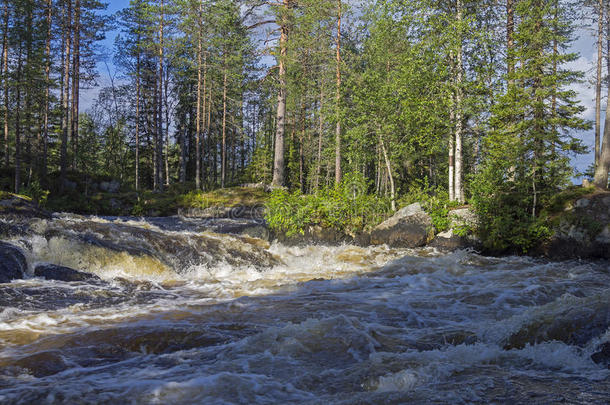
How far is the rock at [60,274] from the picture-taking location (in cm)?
797

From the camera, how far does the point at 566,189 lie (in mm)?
13094

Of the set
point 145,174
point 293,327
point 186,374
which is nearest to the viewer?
point 186,374

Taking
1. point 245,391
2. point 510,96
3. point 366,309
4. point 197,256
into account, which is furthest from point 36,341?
point 510,96

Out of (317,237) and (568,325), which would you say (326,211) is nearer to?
(317,237)

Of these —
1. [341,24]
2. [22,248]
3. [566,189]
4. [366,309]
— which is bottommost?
[366,309]

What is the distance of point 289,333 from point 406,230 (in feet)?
31.1

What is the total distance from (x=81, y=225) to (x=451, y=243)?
1074cm

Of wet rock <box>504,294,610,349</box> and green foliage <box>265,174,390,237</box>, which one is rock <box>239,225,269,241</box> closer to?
green foliage <box>265,174,390,237</box>

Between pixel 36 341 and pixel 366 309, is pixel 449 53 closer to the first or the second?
pixel 366 309

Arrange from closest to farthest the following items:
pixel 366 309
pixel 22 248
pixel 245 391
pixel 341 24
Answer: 1. pixel 245 391
2. pixel 366 309
3. pixel 22 248
4. pixel 341 24

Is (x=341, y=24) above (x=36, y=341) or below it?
above

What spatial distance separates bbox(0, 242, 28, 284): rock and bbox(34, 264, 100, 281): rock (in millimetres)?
282

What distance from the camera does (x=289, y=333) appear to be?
500 cm

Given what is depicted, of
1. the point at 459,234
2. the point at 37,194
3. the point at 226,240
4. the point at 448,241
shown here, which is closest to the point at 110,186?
the point at 37,194
